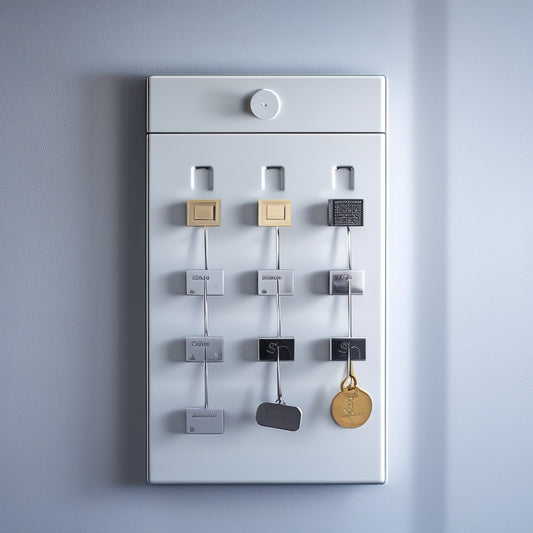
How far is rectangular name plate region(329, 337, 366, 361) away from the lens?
0.84m

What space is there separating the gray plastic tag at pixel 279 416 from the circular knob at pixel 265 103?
0.44 metres

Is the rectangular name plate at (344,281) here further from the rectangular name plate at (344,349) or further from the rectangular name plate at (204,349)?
the rectangular name plate at (204,349)

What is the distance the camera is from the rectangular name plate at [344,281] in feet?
2.77

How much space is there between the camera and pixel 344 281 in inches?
33.2

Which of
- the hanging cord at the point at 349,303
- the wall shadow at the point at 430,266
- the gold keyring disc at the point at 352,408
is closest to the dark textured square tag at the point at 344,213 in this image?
the hanging cord at the point at 349,303

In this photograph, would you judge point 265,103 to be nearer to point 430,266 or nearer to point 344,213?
point 344,213

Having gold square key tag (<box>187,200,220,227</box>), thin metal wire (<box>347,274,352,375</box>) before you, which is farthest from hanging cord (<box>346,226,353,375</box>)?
gold square key tag (<box>187,200,220,227</box>)

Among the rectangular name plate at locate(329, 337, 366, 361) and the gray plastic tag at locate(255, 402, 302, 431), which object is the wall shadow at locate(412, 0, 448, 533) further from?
the gray plastic tag at locate(255, 402, 302, 431)

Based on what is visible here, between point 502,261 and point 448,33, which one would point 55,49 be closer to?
point 448,33

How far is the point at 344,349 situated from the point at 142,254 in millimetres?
354

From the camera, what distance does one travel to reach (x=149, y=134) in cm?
85

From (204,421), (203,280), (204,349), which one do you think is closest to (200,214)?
(203,280)

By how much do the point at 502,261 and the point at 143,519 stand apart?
2.34 feet

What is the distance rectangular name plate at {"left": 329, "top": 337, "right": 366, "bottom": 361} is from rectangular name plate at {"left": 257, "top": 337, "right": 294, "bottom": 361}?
2.5 inches
